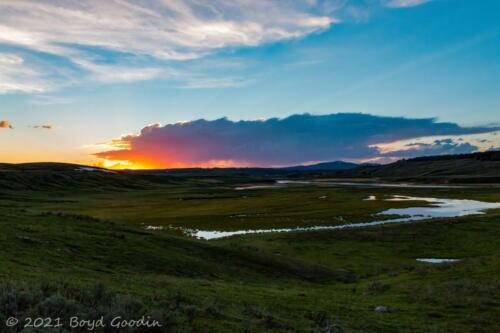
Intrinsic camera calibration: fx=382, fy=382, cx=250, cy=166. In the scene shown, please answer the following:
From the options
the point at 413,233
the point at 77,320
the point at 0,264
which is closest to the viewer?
the point at 77,320

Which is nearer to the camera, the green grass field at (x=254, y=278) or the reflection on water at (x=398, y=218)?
the green grass field at (x=254, y=278)

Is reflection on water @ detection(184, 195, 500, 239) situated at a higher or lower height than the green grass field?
lower

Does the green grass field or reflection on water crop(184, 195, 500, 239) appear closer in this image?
the green grass field

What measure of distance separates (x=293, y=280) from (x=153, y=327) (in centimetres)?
2086

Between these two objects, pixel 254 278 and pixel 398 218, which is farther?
pixel 398 218

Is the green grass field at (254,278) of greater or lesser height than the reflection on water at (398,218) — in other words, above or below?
above

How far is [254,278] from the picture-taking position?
29469 mm

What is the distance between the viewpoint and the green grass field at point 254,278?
13.3 m

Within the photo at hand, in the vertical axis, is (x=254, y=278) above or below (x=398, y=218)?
above

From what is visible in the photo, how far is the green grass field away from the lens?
1332cm

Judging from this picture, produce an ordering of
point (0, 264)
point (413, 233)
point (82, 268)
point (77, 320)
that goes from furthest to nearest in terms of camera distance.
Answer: point (413, 233)
point (82, 268)
point (0, 264)
point (77, 320)

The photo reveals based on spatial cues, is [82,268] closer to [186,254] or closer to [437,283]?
[186,254]

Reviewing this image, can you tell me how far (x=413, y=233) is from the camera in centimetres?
5203

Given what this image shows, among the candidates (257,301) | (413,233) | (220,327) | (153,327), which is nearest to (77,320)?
(153,327)
